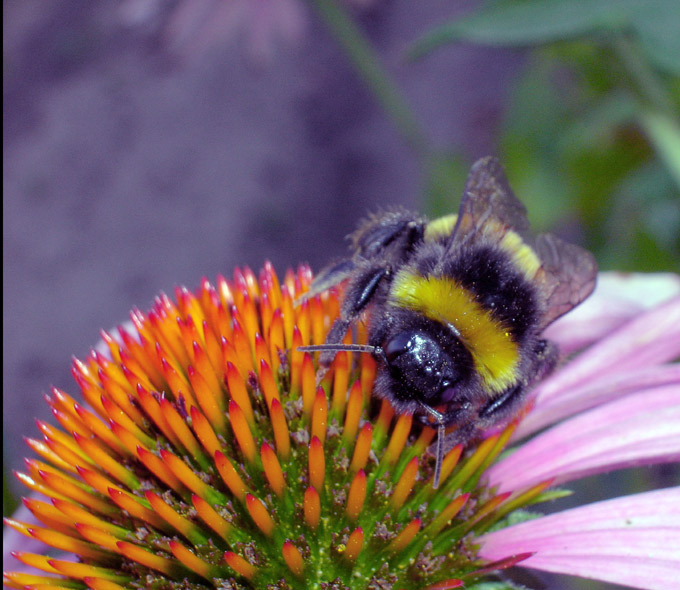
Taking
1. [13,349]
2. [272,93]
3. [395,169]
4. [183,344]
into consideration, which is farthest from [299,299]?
[272,93]

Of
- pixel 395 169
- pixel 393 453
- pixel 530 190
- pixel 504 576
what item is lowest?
pixel 504 576

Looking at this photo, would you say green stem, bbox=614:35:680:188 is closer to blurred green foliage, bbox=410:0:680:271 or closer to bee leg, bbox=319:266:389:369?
blurred green foliage, bbox=410:0:680:271

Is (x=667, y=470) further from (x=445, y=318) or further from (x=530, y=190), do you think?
(x=445, y=318)

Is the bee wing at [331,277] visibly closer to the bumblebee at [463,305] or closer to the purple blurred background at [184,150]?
the bumblebee at [463,305]

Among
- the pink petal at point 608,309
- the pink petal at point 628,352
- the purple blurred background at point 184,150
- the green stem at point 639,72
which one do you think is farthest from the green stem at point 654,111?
the purple blurred background at point 184,150

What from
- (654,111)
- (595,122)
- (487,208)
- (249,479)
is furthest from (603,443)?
(595,122)

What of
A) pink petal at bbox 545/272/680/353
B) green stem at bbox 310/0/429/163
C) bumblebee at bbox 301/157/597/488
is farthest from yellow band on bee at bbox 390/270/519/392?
green stem at bbox 310/0/429/163
